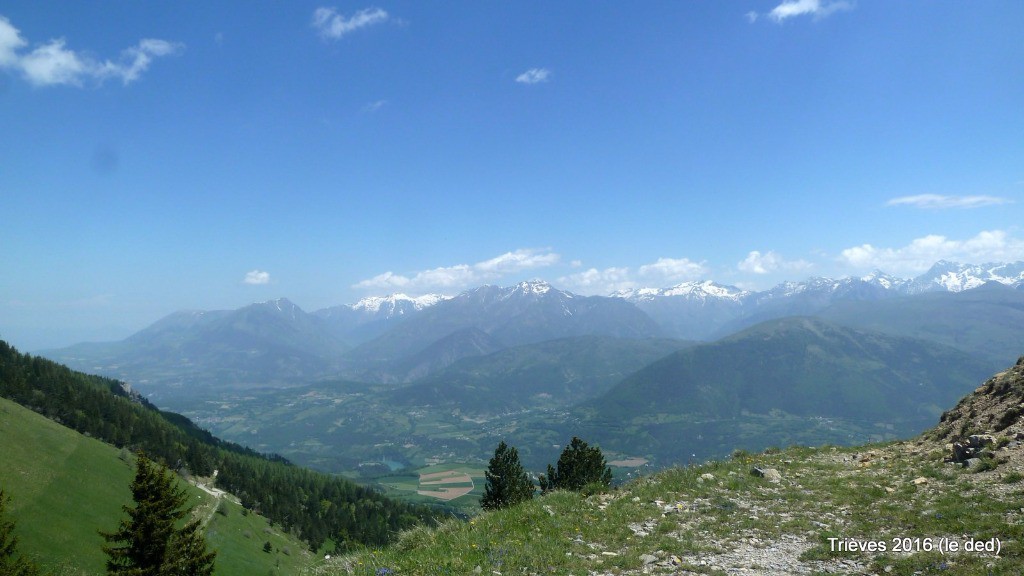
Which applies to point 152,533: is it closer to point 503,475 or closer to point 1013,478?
point 503,475

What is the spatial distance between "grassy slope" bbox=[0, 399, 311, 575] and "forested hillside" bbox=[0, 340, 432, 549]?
1669 cm

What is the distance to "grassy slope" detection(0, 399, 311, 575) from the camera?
5525cm

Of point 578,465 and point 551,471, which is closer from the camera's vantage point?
point 578,465

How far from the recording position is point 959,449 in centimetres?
1616

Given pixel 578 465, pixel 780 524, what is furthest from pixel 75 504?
pixel 780 524

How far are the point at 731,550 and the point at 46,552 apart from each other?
76604mm

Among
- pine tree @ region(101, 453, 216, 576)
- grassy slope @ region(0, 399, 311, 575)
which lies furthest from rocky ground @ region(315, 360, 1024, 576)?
grassy slope @ region(0, 399, 311, 575)

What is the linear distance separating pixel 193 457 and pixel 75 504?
2647 inches

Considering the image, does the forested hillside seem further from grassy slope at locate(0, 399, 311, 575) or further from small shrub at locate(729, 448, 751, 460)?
small shrub at locate(729, 448, 751, 460)

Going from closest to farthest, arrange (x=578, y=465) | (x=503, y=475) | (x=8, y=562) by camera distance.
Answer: (x=8, y=562) → (x=578, y=465) → (x=503, y=475)

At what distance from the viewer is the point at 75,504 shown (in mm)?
65750

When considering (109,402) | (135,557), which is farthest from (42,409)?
(135,557)

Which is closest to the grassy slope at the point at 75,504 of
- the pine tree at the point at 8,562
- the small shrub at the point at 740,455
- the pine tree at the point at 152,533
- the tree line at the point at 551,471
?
the tree line at the point at 551,471

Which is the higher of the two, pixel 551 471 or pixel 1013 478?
pixel 1013 478
